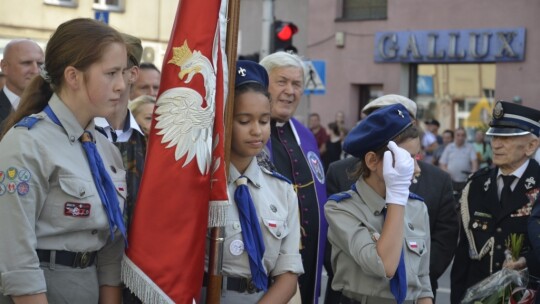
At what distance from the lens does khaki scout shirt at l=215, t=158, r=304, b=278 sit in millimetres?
3654

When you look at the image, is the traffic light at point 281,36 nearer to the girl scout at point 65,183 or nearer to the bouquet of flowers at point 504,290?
the bouquet of flowers at point 504,290

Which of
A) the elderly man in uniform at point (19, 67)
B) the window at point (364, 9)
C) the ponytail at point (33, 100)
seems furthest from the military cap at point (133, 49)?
the window at point (364, 9)

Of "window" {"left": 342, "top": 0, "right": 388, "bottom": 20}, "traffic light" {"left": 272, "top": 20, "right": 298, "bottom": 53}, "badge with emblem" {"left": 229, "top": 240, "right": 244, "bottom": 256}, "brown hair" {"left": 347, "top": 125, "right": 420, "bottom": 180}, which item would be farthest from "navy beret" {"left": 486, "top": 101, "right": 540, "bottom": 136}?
"window" {"left": 342, "top": 0, "right": 388, "bottom": 20}

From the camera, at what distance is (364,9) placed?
23234 millimetres

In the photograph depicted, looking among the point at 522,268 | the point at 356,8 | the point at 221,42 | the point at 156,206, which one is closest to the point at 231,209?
the point at 156,206

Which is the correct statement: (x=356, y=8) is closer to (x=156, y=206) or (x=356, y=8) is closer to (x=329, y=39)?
(x=329, y=39)

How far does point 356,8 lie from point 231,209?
20.2 m

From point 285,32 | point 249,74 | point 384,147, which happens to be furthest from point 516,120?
point 285,32

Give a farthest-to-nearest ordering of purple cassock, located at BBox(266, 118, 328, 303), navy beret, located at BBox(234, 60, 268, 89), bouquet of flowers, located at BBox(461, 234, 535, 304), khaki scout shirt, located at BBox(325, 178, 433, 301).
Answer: purple cassock, located at BBox(266, 118, 328, 303) < bouquet of flowers, located at BBox(461, 234, 535, 304) < khaki scout shirt, located at BBox(325, 178, 433, 301) < navy beret, located at BBox(234, 60, 268, 89)

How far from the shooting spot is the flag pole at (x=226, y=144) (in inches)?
140

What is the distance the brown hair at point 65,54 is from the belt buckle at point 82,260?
544 mm

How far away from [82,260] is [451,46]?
745 inches

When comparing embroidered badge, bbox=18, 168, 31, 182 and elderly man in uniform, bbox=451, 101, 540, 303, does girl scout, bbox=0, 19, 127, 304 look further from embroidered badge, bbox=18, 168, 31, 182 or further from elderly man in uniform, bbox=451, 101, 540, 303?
elderly man in uniform, bbox=451, 101, 540, 303

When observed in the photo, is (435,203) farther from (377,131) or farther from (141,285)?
(141,285)
